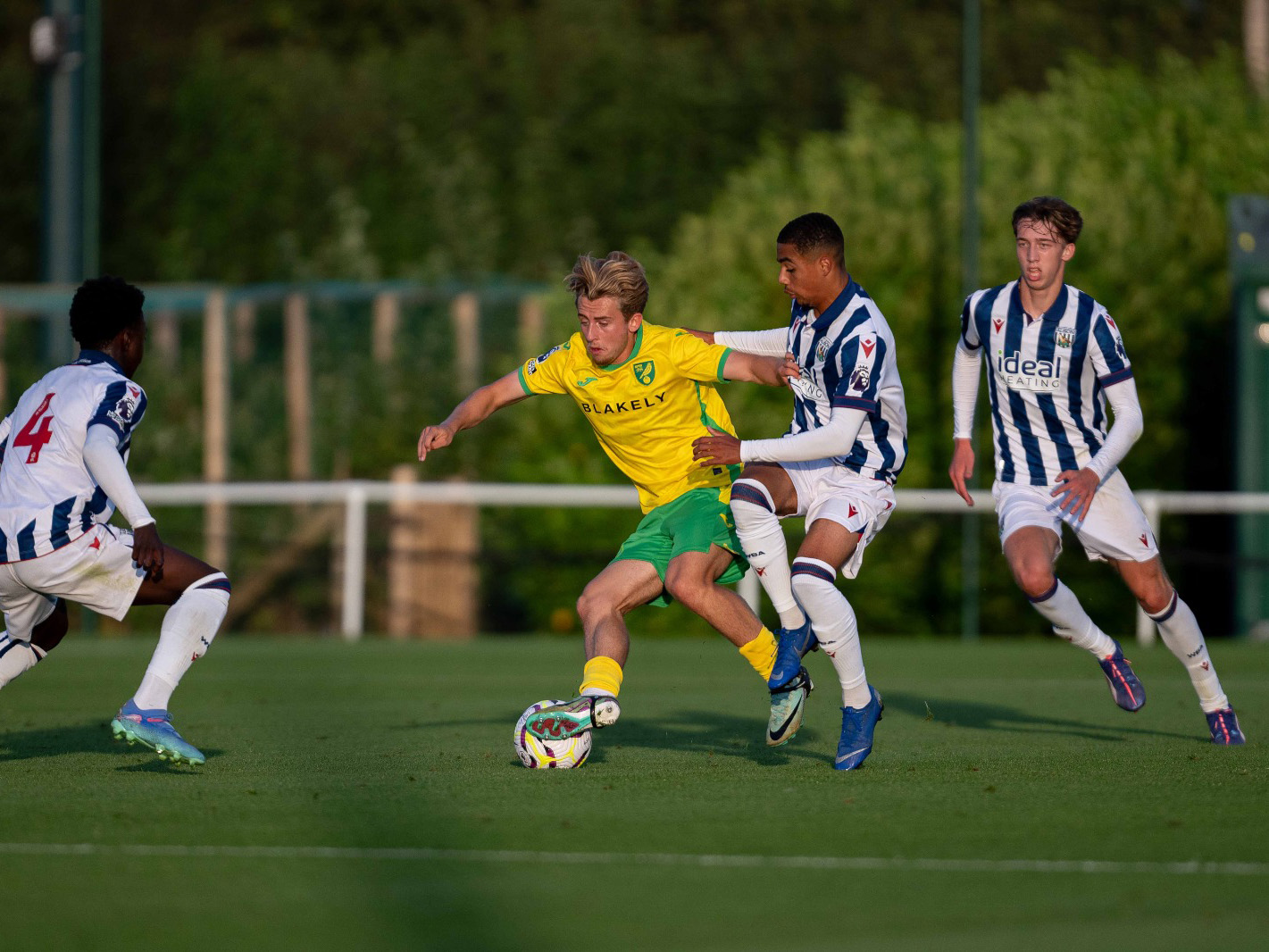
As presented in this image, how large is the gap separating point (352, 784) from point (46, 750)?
5.73 feet

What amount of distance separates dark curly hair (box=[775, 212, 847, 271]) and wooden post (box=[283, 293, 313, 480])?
11046mm

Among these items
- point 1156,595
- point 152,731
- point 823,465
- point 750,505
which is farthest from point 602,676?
point 1156,595

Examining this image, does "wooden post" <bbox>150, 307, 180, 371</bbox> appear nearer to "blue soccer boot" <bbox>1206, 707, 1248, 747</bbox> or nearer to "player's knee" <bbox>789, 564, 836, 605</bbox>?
"player's knee" <bbox>789, 564, 836, 605</bbox>

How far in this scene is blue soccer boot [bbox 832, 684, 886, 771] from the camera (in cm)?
720

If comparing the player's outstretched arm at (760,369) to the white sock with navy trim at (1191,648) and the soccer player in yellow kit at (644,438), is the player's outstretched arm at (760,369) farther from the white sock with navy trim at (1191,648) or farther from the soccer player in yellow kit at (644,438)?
the white sock with navy trim at (1191,648)

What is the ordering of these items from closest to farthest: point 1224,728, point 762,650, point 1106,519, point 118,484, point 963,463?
point 118,484 < point 762,650 < point 1106,519 < point 1224,728 < point 963,463

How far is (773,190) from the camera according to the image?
18969mm

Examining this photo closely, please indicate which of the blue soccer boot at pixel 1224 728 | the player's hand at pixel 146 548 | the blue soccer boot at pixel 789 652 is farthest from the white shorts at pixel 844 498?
the player's hand at pixel 146 548

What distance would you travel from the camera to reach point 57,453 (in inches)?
276

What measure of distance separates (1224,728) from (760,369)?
259cm

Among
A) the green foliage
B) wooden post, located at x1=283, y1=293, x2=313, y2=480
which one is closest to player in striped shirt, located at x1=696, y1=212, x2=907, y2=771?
the green foliage

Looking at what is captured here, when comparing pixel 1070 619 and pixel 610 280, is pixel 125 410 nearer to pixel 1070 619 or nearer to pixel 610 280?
pixel 610 280

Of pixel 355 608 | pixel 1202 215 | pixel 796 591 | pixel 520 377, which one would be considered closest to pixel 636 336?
pixel 520 377

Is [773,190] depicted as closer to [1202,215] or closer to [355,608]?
[1202,215]
